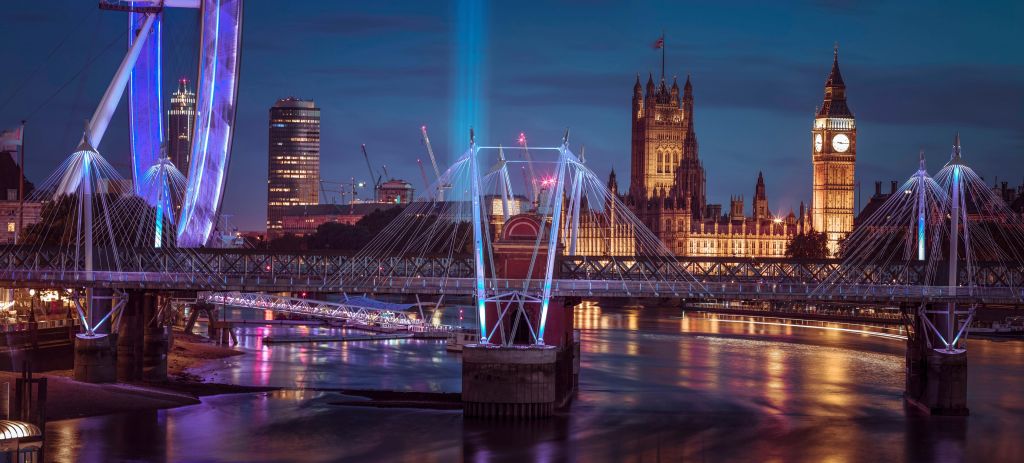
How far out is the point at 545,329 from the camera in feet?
186

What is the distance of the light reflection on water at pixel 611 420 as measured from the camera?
48531 mm

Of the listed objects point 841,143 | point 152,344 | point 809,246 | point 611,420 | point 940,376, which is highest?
point 841,143

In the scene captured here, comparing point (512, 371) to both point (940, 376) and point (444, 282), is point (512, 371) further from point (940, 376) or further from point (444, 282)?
point (940, 376)

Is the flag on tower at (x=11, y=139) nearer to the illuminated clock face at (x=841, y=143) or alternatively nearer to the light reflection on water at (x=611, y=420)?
the light reflection on water at (x=611, y=420)

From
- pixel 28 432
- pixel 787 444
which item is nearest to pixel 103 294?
pixel 28 432

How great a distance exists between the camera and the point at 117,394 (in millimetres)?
56844

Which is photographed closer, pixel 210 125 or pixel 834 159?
pixel 210 125

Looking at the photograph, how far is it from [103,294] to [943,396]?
30768 mm

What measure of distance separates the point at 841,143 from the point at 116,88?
4706 inches

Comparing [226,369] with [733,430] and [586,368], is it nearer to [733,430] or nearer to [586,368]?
[586,368]

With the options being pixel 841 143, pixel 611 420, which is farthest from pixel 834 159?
pixel 611 420

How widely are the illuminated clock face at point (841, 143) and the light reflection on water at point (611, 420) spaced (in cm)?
9085

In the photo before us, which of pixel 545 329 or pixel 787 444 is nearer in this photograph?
pixel 787 444

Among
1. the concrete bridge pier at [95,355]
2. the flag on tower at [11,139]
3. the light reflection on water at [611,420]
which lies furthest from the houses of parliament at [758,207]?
the concrete bridge pier at [95,355]
